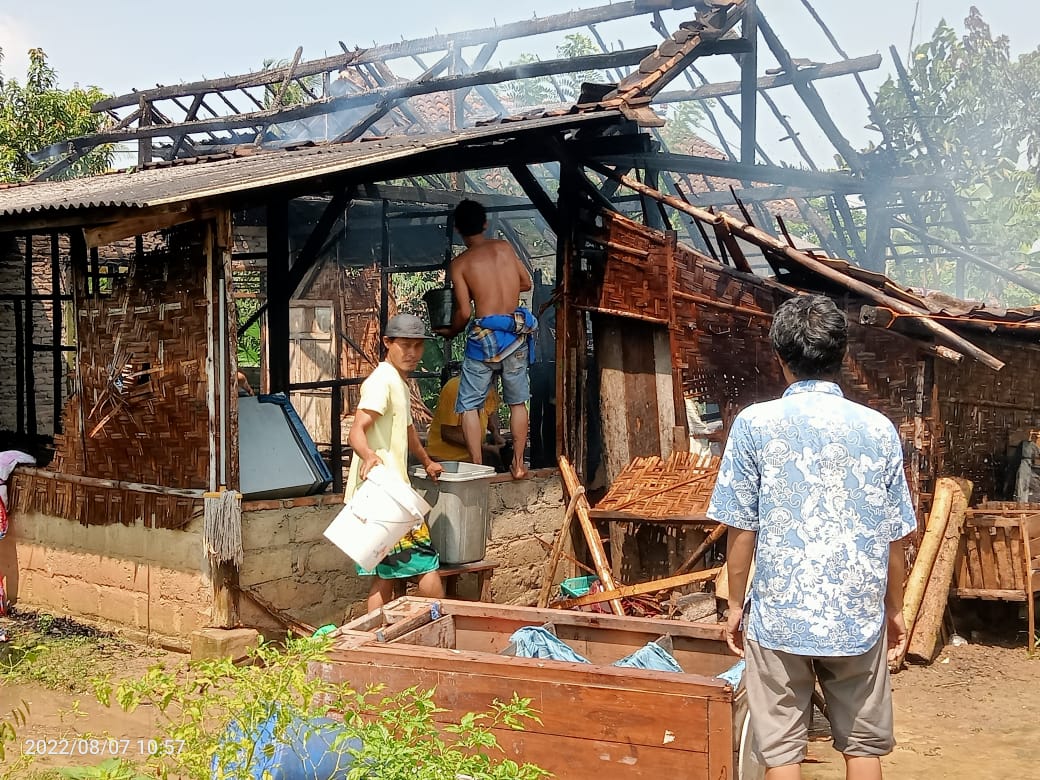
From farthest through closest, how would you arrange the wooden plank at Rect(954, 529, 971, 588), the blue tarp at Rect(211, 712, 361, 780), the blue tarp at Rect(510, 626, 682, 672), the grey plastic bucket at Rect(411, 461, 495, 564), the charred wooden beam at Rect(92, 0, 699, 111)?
1. the charred wooden beam at Rect(92, 0, 699, 111)
2. the wooden plank at Rect(954, 529, 971, 588)
3. the grey plastic bucket at Rect(411, 461, 495, 564)
4. the blue tarp at Rect(510, 626, 682, 672)
5. the blue tarp at Rect(211, 712, 361, 780)

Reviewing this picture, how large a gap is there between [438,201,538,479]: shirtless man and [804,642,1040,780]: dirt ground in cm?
328

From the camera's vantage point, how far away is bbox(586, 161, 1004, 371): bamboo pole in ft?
21.1

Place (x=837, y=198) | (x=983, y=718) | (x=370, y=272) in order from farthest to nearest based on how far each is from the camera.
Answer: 1. (x=370, y=272)
2. (x=837, y=198)
3. (x=983, y=718)

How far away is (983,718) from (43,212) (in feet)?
21.2

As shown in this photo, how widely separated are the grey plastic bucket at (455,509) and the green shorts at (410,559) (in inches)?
9.0

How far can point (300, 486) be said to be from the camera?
7180 millimetres

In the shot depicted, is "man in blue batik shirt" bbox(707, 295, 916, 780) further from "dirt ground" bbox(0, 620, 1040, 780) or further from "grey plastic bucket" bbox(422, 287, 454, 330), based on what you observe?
"grey plastic bucket" bbox(422, 287, 454, 330)

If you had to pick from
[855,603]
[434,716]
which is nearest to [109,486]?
[434,716]

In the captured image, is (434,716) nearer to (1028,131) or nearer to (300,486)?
(300,486)

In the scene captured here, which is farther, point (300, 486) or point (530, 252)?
point (530, 252)

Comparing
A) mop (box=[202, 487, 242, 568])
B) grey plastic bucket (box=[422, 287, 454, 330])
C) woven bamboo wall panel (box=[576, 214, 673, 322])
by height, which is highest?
woven bamboo wall panel (box=[576, 214, 673, 322])

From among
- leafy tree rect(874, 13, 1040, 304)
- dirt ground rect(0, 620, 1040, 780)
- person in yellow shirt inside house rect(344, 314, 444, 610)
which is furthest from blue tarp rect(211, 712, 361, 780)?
leafy tree rect(874, 13, 1040, 304)

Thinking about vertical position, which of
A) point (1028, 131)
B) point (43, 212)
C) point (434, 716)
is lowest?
point (434, 716)

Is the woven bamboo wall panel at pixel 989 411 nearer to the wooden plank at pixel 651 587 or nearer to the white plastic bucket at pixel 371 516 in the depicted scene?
the wooden plank at pixel 651 587
